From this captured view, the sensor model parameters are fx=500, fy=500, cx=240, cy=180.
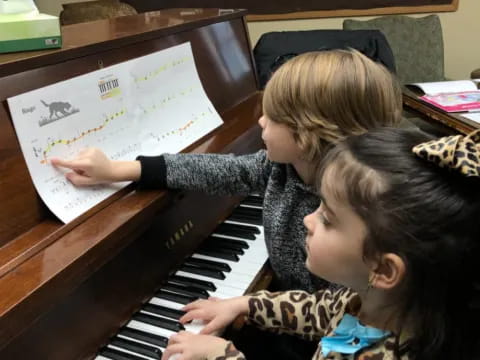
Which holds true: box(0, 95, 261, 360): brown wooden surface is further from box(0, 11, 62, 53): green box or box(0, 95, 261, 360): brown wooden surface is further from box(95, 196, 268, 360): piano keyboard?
box(0, 11, 62, 53): green box

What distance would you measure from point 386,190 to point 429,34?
9.47 ft

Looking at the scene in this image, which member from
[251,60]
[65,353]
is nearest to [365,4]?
[251,60]

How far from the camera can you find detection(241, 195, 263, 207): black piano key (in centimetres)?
140

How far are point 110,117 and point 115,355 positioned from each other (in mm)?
460

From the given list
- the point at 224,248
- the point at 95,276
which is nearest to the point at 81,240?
the point at 95,276

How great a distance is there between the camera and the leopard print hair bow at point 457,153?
25.1 inches

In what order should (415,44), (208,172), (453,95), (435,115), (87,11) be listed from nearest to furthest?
(208,172) → (435,115) → (453,95) → (87,11) → (415,44)

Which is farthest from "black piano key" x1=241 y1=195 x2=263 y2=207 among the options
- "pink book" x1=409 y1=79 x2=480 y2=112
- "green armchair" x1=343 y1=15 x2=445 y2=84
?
"green armchair" x1=343 y1=15 x2=445 y2=84

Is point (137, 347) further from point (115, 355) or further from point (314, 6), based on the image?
point (314, 6)

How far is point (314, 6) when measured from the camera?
349 centimetres

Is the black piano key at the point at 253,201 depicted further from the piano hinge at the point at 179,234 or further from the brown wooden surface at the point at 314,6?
the brown wooden surface at the point at 314,6

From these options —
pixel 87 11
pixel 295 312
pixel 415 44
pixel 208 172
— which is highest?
pixel 87 11

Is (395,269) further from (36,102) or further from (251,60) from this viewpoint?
(251,60)

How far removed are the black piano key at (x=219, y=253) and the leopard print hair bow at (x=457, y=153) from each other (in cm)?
58
